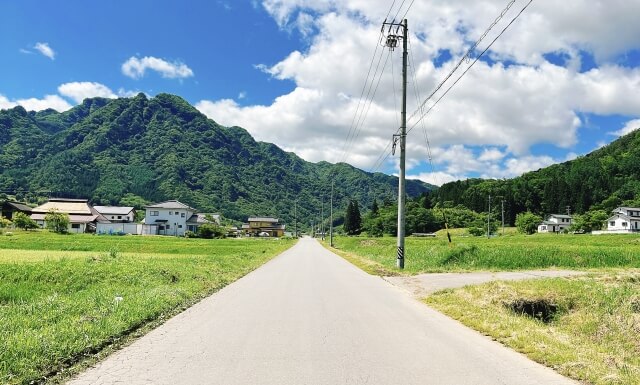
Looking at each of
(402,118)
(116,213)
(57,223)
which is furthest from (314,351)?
(116,213)

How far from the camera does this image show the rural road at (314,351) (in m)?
5.54

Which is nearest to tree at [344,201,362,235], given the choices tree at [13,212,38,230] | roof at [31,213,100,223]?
roof at [31,213,100,223]

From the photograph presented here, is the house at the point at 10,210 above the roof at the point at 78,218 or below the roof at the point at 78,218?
above

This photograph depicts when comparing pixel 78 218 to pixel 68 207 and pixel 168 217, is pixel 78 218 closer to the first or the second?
pixel 68 207

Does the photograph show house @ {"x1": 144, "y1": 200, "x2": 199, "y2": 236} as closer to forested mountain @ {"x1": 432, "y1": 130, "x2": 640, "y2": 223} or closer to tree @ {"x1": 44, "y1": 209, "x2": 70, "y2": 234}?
tree @ {"x1": 44, "y1": 209, "x2": 70, "y2": 234}

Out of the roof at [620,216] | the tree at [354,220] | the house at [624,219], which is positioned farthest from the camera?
the tree at [354,220]

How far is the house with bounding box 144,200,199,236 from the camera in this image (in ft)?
328

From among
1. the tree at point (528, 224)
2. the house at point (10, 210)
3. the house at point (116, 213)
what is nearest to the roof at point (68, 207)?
the house at point (10, 210)

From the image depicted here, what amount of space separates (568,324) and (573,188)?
406 feet

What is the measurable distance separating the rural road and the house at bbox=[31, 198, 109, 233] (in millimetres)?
85224

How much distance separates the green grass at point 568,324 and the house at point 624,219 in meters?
93.2

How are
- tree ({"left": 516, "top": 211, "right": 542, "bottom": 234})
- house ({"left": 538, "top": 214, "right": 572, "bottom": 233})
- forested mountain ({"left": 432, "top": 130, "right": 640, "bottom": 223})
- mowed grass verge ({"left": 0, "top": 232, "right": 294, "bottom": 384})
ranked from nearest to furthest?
mowed grass verge ({"left": 0, "top": 232, "right": 294, "bottom": 384}) < tree ({"left": 516, "top": 211, "right": 542, "bottom": 234}) < house ({"left": 538, "top": 214, "right": 572, "bottom": 233}) < forested mountain ({"left": 432, "top": 130, "right": 640, "bottom": 223})

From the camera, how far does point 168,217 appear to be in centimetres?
10112

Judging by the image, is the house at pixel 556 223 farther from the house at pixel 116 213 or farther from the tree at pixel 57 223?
the tree at pixel 57 223
